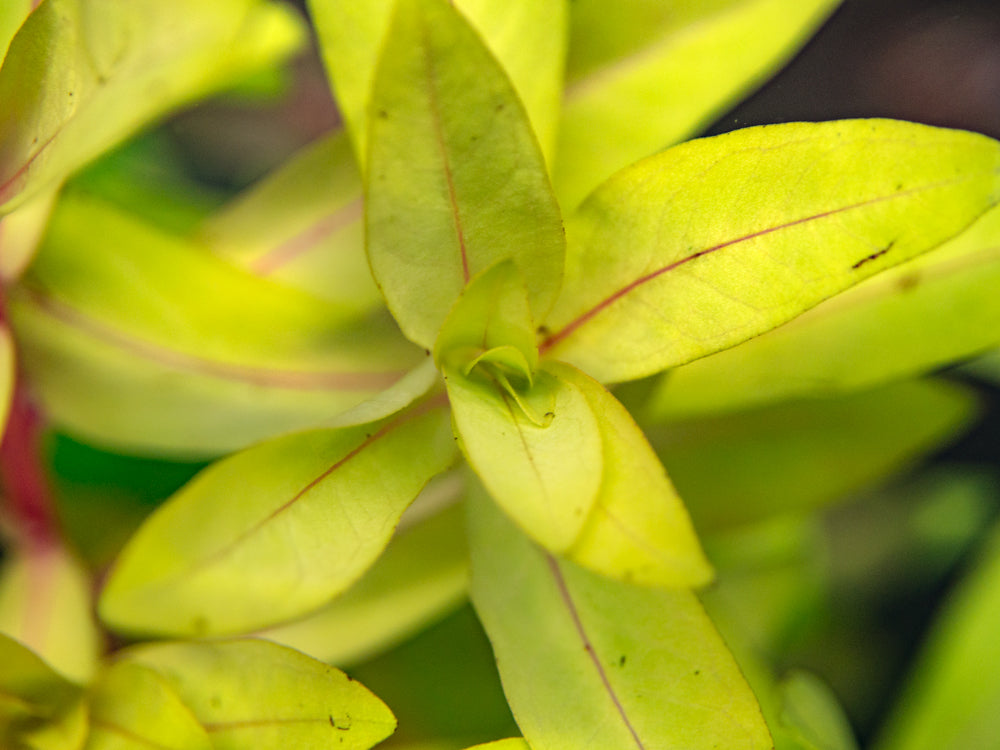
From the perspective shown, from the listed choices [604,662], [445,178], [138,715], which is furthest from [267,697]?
[445,178]

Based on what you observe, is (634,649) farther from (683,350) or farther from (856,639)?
(856,639)

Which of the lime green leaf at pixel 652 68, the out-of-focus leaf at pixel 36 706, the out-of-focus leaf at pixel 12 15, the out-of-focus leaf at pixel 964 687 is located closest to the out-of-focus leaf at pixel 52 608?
the out-of-focus leaf at pixel 36 706

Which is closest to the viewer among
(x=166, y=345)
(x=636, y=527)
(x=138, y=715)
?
(x=636, y=527)

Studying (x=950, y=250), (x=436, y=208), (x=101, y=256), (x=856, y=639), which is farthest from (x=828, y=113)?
(x=856, y=639)

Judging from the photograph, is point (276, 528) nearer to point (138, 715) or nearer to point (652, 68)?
point (138, 715)

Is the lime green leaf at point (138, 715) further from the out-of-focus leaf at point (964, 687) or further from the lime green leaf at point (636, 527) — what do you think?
the out-of-focus leaf at point (964, 687)

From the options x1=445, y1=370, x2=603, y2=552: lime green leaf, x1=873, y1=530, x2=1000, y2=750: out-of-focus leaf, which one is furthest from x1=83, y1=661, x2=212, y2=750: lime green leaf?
x1=873, y1=530, x2=1000, y2=750: out-of-focus leaf
